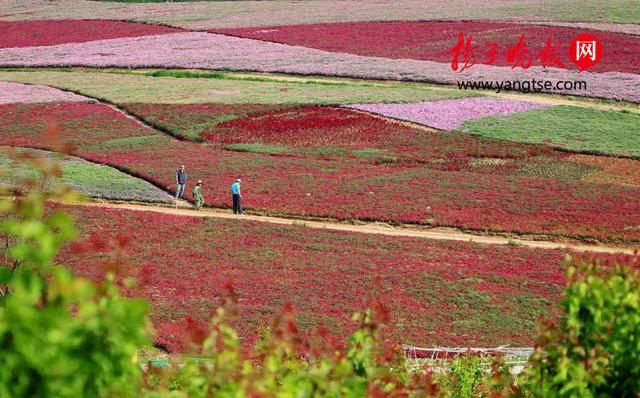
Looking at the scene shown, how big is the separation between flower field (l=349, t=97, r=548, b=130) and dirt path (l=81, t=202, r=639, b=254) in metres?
19.8

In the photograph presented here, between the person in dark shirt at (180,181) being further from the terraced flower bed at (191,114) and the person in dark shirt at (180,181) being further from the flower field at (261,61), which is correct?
the flower field at (261,61)

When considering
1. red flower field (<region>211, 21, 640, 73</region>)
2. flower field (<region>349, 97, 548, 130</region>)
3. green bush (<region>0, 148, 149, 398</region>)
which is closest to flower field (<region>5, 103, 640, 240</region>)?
flower field (<region>349, 97, 548, 130</region>)

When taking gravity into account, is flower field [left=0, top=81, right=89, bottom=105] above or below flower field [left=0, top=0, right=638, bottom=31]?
below

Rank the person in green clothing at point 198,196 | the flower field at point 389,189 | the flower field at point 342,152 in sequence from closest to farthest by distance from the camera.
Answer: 1. the flower field at point 342,152
2. the flower field at point 389,189
3. the person in green clothing at point 198,196

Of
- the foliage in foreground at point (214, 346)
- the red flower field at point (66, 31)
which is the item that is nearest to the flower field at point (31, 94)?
the red flower field at point (66, 31)

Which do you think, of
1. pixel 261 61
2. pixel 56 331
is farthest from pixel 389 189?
pixel 56 331

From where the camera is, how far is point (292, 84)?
2849 inches

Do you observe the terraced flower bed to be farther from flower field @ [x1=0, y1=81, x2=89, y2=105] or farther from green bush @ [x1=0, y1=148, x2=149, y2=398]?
green bush @ [x1=0, y1=148, x2=149, y2=398]

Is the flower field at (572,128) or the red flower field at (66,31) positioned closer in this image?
the flower field at (572,128)

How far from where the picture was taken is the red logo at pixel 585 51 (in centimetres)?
7688

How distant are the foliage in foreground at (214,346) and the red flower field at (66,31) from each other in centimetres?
8506

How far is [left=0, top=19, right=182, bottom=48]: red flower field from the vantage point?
94.0 m

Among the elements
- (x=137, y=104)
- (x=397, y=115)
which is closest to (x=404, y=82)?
(x=397, y=115)

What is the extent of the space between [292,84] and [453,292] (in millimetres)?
42625
